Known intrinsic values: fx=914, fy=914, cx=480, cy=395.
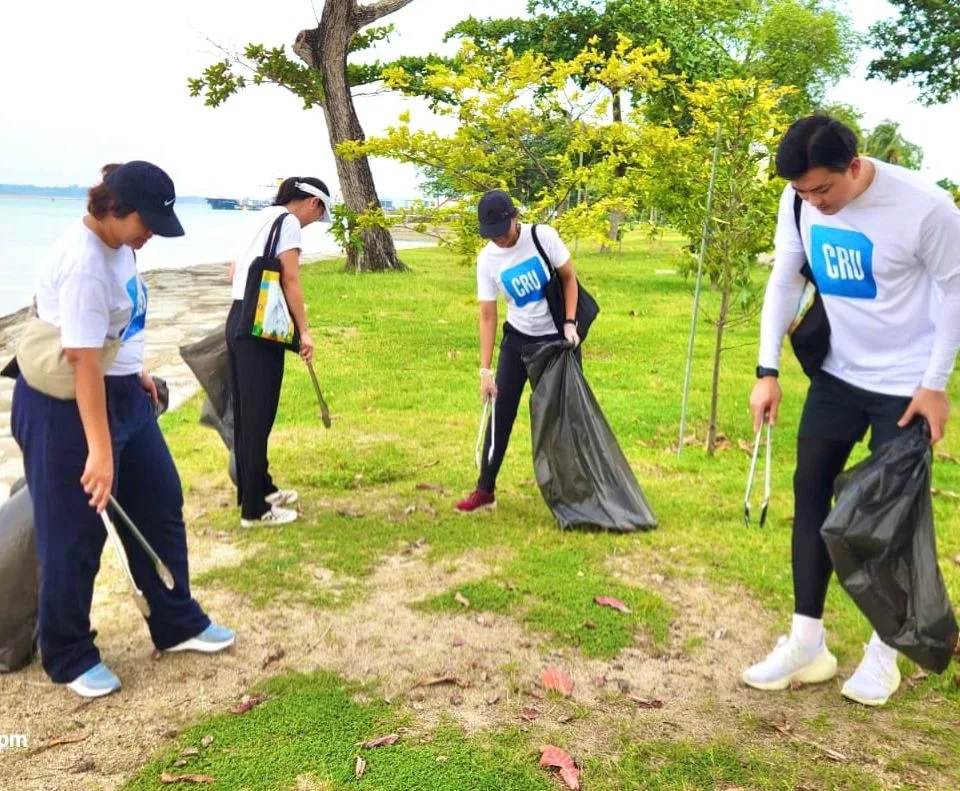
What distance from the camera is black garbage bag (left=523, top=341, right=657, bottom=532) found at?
4164mm

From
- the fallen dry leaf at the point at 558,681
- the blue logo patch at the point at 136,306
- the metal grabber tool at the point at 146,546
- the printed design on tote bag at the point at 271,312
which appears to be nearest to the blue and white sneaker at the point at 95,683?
the metal grabber tool at the point at 146,546

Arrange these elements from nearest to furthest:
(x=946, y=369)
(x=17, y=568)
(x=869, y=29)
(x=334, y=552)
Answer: (x=946, y=369), (x=17, y=568), (x=334, y=552), (x=869, y=29)

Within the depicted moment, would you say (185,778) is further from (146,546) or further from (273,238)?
(273,238)

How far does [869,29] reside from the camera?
59.3 ft

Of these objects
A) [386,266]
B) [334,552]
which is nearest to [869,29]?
[386,266]

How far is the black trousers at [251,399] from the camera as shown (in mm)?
4051

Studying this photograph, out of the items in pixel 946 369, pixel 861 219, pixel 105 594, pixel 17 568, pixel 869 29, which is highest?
pixel 869 29

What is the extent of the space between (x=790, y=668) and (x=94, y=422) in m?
2.21

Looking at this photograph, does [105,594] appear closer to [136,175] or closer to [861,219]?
[136,175]

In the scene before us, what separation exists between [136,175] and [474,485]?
2.92 meters

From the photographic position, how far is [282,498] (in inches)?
182

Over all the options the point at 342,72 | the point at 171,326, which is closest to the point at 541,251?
the point at 171,326

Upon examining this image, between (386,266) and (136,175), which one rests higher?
(136,175)

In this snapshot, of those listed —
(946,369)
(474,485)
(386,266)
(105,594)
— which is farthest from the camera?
(386,266)
